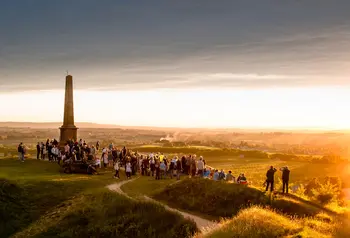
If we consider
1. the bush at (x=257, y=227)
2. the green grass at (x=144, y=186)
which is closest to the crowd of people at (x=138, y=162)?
the green grass at (x=144, y=186)

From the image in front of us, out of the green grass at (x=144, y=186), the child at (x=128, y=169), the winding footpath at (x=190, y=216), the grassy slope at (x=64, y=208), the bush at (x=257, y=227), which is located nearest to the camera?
the bush at (x=257, y=227)

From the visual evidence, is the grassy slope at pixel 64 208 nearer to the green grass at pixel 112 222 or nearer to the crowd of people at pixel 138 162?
the green grass at pixel 112 222

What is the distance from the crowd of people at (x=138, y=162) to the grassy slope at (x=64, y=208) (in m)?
3.30

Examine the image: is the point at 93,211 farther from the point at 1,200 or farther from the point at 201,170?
the point at 201,170

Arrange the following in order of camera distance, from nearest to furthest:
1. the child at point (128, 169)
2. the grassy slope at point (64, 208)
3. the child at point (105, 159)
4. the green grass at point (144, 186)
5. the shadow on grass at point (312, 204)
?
the grassy slope at point (64, 208) < the shadow on grass at point (312, 204) < the green grass at point (144, 186) < the child at point (128, 169) < the child at point (105, 159)

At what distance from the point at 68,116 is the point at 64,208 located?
18.0 meters

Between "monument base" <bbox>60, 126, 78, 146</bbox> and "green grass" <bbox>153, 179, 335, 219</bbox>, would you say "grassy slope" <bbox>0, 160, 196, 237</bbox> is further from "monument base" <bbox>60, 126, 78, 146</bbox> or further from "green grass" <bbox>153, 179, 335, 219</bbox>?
"monument base" <bbox>60, 126, 78, 146</bbox>

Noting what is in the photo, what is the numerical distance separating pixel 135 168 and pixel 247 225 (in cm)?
1914

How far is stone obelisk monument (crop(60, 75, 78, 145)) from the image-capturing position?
43.8 meters

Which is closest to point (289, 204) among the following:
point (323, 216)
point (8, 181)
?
point (323, 216)

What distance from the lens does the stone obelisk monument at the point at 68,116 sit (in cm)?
4381

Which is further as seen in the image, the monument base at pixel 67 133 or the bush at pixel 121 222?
the monument base at pixel 67 133

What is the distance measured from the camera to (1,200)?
28250 mm

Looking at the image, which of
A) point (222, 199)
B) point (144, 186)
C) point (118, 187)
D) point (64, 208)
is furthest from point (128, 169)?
point (222, 199)
